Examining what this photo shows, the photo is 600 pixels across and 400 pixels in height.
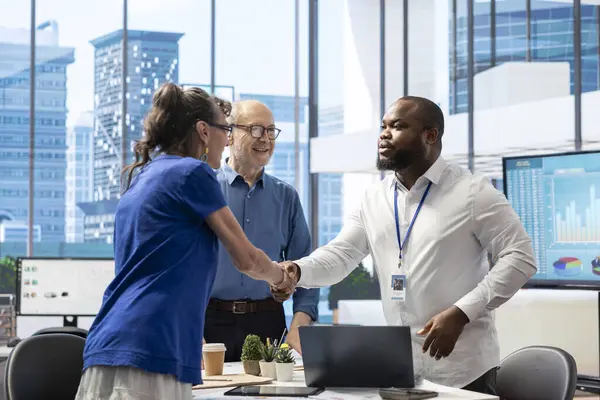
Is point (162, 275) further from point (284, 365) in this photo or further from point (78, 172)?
point (78, 172)

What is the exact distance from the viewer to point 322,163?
1203 centimetres

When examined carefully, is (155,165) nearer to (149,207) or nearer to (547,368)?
(149,207)

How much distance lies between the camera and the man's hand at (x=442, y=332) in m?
2.58

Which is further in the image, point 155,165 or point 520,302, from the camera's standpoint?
point 520,302

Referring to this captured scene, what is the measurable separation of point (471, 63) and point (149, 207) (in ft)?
28.8

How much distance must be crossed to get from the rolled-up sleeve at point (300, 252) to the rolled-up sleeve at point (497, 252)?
0.92 metres

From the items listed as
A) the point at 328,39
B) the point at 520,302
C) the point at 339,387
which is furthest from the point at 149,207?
the point at 328,39

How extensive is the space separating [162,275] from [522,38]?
8.73m

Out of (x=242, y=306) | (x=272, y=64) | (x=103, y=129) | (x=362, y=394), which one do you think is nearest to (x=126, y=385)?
(x=362, y=394)

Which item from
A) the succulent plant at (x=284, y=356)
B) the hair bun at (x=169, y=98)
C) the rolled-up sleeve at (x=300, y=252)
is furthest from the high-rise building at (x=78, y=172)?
the hair bun at (x=169, y=98)

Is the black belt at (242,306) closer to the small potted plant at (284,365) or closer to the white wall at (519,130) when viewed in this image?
the small potted plant at (284,365)

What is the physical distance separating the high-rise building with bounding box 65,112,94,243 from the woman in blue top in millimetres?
9277

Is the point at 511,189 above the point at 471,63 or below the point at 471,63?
below

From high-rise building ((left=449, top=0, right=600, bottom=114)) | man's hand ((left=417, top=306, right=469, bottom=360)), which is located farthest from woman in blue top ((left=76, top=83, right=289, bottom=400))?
high-rise building ((left=449, top=0, right=600, bottom=114))
